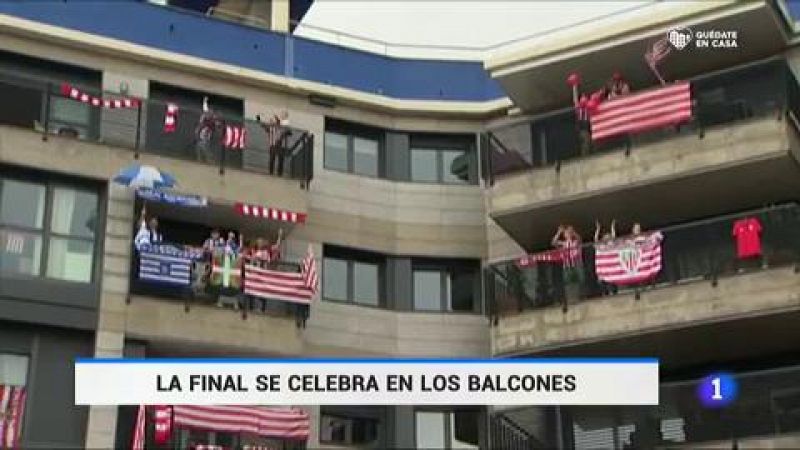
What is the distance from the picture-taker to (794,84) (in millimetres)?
23547

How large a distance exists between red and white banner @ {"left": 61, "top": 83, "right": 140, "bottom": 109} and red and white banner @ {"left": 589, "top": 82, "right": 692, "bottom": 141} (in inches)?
374

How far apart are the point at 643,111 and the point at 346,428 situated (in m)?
9.13

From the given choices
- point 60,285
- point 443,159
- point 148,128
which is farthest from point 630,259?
point 60,285

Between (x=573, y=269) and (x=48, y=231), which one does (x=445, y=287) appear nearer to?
(x=573, y=269)

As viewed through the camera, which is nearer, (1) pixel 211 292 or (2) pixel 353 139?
(1) pixel 211 292

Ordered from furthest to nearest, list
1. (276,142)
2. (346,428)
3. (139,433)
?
(276,142) → (346,428) → (139,433)

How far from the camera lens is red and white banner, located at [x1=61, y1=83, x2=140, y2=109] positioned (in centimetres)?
2348

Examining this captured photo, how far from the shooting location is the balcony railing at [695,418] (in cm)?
2022

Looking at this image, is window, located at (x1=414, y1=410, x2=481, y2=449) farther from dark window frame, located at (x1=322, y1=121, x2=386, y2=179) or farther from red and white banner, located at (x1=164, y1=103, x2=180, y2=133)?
red and white banner, located at (x1=164, y1=103, x2=180, y2=133)

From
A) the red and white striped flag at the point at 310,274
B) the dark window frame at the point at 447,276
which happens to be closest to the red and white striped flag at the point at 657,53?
the dark window frame at the point at 447,276

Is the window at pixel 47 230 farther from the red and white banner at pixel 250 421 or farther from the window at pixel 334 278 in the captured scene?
the window at pixel 334 278

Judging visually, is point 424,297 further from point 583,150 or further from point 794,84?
point 794,84

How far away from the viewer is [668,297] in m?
22.6

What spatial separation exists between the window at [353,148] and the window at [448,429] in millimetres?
5844
